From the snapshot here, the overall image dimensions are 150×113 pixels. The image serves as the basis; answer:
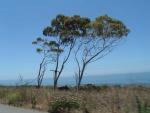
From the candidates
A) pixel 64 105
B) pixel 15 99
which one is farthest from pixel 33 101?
pixel 64 105

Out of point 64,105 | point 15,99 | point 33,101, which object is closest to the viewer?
point 64,105

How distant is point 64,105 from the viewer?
1525cm

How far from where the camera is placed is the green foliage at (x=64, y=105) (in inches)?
597

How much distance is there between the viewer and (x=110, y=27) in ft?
155

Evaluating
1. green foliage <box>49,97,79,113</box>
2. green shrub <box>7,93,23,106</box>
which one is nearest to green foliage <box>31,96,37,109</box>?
green shrub <box>7,93,23,106</box>

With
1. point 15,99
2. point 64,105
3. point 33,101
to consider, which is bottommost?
point 64,105

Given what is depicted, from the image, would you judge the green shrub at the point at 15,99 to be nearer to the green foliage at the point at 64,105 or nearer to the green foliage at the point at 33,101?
the green foliage at the point at 33,101

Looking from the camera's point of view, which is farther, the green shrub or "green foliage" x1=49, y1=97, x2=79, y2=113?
the green shrub

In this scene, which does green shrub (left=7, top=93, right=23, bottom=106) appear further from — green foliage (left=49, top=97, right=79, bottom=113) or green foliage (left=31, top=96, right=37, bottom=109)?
green foliage (left=49, top=97, right=79, bottom=113)

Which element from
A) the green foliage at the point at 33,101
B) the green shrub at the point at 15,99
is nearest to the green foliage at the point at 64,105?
the green foliage at the point at 33,101

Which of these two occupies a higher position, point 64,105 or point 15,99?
point 15,99

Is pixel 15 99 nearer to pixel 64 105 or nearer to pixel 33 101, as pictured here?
pixel 33 101

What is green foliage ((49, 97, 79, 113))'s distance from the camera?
1516 cm

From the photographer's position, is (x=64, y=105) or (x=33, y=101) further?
(x=33, y=101)
